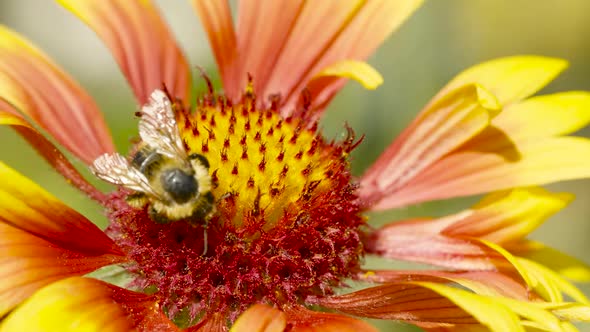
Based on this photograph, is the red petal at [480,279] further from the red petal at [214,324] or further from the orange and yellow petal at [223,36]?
the orange and yellow petal at [223,36]

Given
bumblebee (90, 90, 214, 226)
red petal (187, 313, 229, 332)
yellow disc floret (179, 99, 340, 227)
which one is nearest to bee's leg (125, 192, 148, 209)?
bumblebee (90, 90, 214, 226)

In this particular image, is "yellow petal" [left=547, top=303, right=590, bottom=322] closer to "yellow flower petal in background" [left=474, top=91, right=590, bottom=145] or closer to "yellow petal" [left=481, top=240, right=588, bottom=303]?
"yellow petal" [left=481, top=240, right=588, bottom=303]

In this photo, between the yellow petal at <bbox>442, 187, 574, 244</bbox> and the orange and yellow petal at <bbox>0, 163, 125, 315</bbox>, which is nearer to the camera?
the orange and yellow petal at <bbox>0, 163, 125, 315</bbox>

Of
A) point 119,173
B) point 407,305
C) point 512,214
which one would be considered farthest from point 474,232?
point 119,173

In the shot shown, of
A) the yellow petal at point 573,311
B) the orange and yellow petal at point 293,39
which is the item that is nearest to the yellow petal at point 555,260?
the yellow petal at point 573,311

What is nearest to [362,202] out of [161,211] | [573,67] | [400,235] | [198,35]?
[400,235]

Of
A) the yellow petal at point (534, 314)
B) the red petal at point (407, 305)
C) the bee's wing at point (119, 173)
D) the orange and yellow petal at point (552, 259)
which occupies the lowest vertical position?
the yellow petal at point (534, 314)

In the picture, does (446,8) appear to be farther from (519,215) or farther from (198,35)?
(519,215)

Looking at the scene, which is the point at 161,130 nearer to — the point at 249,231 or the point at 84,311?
the point at 249,231
